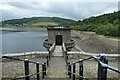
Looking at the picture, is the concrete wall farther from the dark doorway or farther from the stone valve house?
the dark doorway

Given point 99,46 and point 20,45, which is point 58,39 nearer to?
point 99,46

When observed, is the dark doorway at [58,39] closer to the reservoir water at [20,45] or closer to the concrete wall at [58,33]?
the concrete wall at [58,33]

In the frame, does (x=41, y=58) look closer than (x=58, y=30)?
Yes

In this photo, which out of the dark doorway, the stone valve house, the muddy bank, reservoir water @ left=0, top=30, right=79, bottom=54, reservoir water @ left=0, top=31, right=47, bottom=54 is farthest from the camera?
reservoir water @ left=0, top=31, right=47, bottom=54

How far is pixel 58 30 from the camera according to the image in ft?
81.3

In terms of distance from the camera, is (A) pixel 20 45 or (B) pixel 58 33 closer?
(B) pixel 58 33

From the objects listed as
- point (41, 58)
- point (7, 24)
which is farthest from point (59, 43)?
point (7, 24)

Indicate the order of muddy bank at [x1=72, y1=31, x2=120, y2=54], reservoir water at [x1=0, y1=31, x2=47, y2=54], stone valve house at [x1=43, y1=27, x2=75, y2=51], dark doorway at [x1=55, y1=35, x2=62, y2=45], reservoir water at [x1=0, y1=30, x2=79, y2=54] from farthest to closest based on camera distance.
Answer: reservoir water at [x1=0, y1=31, x2=47, y2=54], reservoir water at [x1=0, y1=30, x2=79, y2=54], muddy bank at [x1=72, y1=31, x2=120, y2=54], dark doorway at [x1=55, y1=35, x2=62, y2=45], stone valve house at [x1=43, y1=27, x2=75, y2=51]

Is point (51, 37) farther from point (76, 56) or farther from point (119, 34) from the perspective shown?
point (119, 34)

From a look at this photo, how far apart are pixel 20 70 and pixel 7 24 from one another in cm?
19552

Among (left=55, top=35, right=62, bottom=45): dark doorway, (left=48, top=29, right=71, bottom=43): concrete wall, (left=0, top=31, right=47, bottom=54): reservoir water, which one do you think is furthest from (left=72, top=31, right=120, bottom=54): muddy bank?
(left=55, top=35, right=62, bottom=45): dark doorway

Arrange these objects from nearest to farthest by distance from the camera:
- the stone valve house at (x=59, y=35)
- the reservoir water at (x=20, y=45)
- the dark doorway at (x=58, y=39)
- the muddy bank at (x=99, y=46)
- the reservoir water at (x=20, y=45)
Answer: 1. the stone valve house at (x=59, y=35)
2. the dark doorway at (x=58, y=39)
3. the muddy bank at (x=99, y=46)
4. the reservoir water at (x=20, y=45)
5. the reservoir water at (x=20, y=45)

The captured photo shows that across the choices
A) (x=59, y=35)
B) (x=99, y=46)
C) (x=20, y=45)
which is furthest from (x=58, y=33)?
(x=20, y=45)

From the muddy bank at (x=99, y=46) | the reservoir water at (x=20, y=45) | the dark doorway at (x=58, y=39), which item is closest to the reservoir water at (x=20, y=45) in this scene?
the reservoir water at (x=20, y=45)
